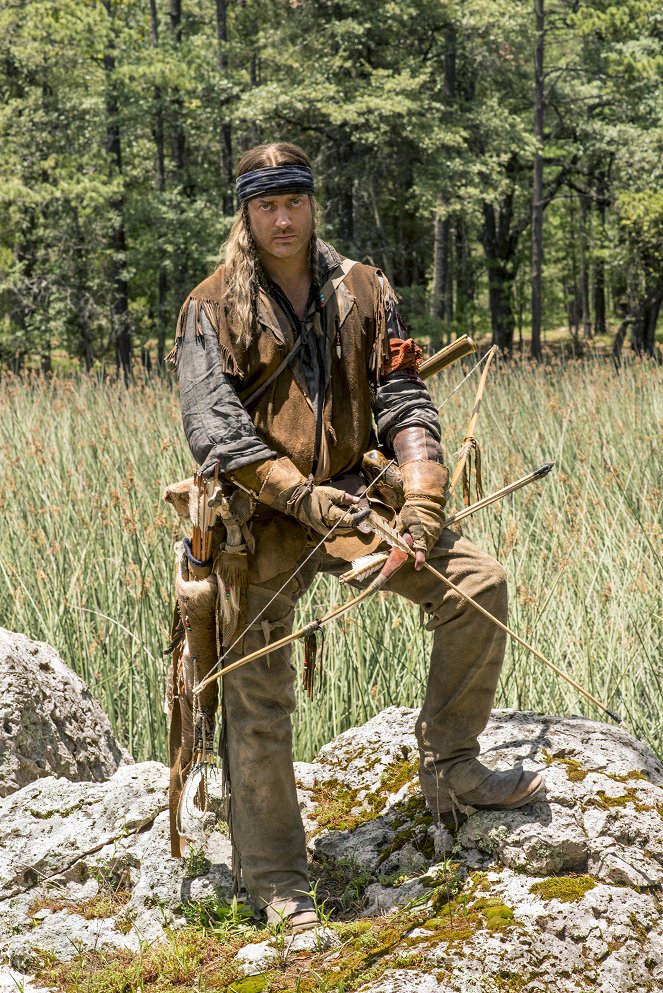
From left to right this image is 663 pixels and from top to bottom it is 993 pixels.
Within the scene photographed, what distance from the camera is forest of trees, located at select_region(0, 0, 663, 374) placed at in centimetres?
1620

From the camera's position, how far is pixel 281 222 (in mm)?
2541

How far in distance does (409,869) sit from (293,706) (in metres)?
0.54

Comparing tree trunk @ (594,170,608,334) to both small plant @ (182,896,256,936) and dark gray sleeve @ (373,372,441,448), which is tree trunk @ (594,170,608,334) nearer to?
dark gray sleeve @ (373,372,441,448)

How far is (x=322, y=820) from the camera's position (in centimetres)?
309

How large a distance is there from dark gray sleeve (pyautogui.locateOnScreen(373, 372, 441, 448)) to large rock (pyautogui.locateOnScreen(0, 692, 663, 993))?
942mm

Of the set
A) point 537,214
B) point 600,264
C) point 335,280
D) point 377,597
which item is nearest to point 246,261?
point 335,280

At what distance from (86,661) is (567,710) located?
1907 mm

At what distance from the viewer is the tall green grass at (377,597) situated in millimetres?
3877

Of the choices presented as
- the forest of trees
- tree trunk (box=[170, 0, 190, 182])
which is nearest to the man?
the forest of trees

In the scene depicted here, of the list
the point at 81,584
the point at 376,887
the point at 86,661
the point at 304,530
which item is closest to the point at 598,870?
the point at 376,887

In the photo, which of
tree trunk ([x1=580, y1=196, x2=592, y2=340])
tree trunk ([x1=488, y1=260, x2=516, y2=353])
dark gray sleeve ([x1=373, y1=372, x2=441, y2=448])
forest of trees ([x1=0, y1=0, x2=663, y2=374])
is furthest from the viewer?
tree trunk ([x1=580, y1=196, x2=592, y2=340])

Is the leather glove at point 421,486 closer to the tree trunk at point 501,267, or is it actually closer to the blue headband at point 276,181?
the blue headband at point 276,181

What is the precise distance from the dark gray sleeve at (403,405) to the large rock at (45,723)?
146 centimetres

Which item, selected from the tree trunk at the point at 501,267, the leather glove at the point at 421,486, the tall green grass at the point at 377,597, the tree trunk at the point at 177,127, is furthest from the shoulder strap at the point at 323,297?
the tree trunk at the point at 501,267
